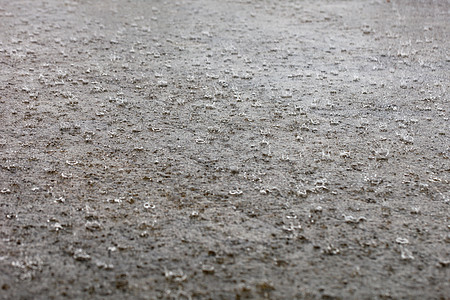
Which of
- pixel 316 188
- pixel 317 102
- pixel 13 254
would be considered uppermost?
pixel 317 102

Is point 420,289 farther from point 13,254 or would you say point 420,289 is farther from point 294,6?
point 294,6

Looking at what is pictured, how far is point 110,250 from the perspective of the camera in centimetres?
149

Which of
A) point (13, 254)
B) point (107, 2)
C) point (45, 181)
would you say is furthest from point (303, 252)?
point (107, 2)

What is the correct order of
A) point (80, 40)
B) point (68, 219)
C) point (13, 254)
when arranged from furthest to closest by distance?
point (80, 40) < point (68, 219) < point (13, 254)

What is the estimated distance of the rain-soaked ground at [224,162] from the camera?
140cm

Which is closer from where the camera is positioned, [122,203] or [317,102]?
[122,203]

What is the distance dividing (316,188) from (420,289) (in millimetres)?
605

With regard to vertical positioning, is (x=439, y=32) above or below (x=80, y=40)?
above

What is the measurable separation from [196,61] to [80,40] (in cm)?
108

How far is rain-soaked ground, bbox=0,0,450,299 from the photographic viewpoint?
55.1 inches

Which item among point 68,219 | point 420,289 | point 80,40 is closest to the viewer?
point 420,289

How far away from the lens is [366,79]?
286 centimetres

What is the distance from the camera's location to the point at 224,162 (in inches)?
79.4

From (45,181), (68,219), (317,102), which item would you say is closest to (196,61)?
(317,102)
